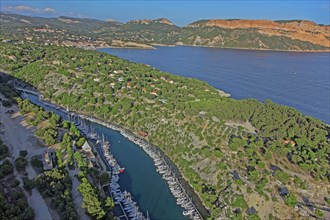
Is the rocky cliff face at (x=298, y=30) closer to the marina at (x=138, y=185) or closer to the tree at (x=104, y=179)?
the marina at (x=138, y=185)

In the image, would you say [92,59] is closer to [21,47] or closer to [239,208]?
[21,47]

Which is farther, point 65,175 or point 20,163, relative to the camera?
point 20,163

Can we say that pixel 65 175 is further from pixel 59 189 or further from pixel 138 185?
pixel 138 185

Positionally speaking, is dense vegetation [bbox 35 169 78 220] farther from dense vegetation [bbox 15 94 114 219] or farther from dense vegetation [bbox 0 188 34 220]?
dense vegetation [bbox 0 188 34 220]

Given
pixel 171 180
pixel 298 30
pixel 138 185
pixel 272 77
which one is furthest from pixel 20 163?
pixel 298 30

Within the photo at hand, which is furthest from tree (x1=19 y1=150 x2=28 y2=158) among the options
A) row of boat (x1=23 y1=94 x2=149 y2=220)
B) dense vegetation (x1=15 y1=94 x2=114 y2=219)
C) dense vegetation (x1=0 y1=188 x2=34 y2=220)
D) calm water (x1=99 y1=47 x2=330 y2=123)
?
calm water (x1=99 y1=47 x2=330 y2=123)

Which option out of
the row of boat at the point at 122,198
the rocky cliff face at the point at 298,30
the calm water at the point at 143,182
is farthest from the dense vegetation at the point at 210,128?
the rocky cliff face at the point at 298,30

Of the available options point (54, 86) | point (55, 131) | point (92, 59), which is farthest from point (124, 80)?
point (55, 131)
